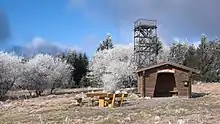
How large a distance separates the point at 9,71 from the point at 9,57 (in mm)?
Result: 4151

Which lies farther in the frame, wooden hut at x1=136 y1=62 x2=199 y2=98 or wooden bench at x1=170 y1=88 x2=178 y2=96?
wooden bench at x1=170 y1=88 x2=178 y2=96

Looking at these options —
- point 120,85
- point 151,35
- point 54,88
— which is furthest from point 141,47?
point 54,88

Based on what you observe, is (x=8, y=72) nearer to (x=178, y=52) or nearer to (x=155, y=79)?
(x=155, y=79)

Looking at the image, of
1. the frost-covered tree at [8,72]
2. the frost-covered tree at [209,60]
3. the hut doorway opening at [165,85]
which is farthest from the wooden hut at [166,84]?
the frost-covered tree at [209,60]

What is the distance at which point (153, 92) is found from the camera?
105ft

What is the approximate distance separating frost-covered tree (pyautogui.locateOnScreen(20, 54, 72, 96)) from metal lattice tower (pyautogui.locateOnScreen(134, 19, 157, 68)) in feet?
34.2

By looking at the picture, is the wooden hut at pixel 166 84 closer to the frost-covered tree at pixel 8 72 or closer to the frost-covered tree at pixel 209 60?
the frost-covered tree at pixel 8 72

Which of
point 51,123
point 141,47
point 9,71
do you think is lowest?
point 51,123

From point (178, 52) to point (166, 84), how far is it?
3819 centimetres

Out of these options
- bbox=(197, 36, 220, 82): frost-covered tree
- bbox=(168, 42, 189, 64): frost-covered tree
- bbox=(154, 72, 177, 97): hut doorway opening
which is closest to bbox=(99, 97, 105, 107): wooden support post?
bbox=(154, 72, 177, 97): hut doorway opening

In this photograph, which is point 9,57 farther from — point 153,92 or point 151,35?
point 153,92

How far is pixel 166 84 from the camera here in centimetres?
3397

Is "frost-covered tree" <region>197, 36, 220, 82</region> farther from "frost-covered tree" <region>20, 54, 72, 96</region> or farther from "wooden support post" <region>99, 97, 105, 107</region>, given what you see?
"wooden support post" <region>99, 97, 105, 107</region>

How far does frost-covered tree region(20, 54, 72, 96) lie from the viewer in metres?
48.1
